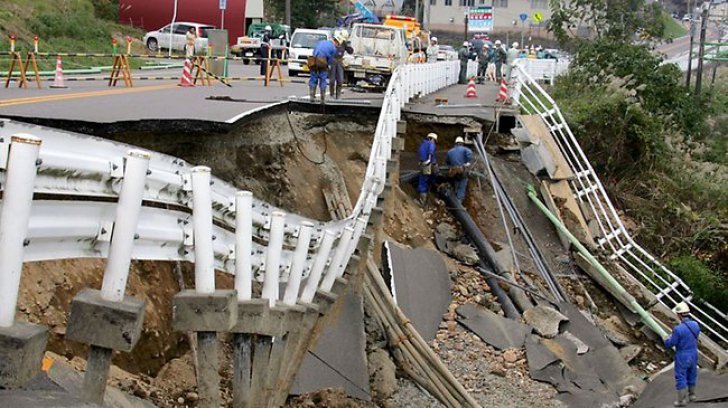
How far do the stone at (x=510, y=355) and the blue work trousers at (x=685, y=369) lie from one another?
2.22 meters

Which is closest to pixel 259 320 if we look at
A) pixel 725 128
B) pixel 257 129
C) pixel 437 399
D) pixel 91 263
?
pixel 91 263

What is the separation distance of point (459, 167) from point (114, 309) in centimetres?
1511

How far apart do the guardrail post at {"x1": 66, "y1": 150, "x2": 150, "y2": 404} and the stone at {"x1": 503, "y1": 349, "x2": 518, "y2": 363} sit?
10.0 metres

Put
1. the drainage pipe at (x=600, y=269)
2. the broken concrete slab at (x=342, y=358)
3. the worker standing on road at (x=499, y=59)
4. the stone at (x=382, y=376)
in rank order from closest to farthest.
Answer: the broken concrete slab at (x=342, y=358) → the stone at (x=382, y=376) → the drainage pipe at (x=600, y=269) → the worker standing on road at (x=499, y=59)

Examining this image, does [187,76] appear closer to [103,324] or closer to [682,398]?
[682,398]

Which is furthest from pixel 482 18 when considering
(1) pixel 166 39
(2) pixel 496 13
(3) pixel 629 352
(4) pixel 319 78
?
(2) pixel 496 13

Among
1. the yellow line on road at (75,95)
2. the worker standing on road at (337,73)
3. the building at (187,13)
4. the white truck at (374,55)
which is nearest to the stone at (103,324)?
the yellow line on road at (75,95)

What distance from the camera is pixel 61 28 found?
41.8 meters

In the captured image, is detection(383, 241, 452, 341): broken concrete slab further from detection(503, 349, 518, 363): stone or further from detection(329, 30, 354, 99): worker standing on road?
detection(329, 30, 354, 99): worker standing on road

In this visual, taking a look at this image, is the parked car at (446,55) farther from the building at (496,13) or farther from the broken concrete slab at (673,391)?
the building at (496,13)

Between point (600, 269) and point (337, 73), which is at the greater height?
point (337, 73)

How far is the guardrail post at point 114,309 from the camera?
14.9ft

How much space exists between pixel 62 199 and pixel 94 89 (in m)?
16.9

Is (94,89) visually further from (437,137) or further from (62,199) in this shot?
(62,199)
